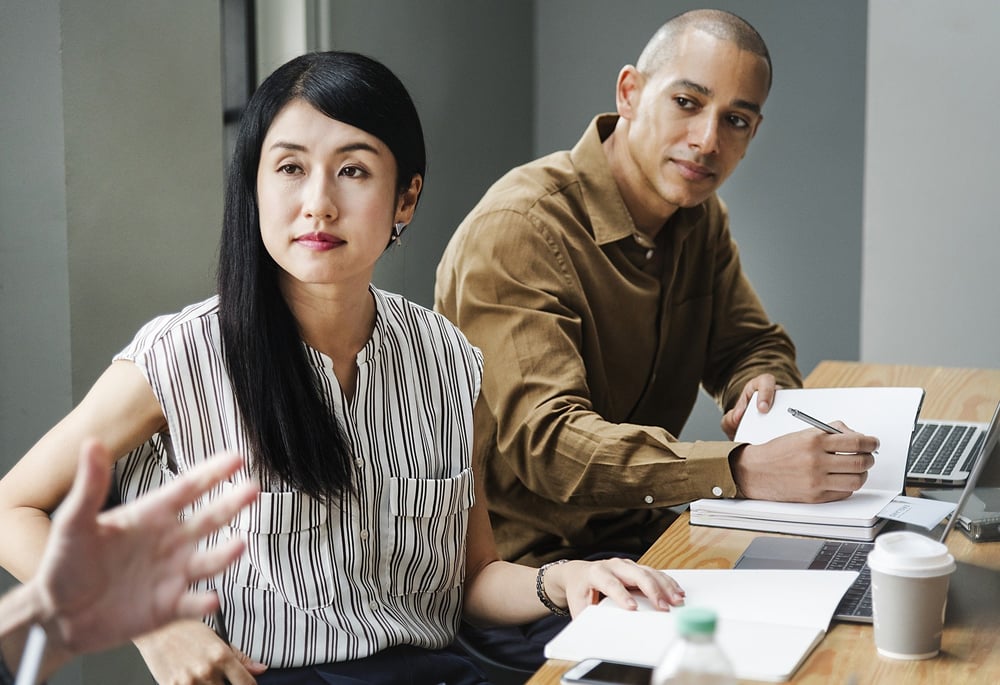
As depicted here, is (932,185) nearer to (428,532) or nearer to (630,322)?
(630,322)

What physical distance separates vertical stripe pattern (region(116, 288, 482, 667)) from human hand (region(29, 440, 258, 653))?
550mm

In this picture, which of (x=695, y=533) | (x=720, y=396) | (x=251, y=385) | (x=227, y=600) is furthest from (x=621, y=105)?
(x=227, y=600)

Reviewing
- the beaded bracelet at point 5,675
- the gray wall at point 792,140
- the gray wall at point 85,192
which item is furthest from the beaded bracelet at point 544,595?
the gray wall at point 792,140

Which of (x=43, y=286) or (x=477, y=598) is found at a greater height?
(x=43, y=286)

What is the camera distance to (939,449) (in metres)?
1.88

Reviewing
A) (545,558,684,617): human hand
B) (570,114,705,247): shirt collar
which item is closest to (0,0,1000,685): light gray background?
(570,114,705,247): shirt collar

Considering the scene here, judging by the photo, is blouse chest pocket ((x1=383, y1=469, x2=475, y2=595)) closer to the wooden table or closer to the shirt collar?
the wooden table

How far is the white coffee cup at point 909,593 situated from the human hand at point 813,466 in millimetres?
428

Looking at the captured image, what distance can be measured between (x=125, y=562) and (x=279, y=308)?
656 mm

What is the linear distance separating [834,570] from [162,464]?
0.77 meters

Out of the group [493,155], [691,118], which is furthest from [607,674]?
[493,155]

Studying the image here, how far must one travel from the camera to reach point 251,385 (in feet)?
4.28

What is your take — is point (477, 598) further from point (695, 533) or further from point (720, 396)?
point (720, 396)

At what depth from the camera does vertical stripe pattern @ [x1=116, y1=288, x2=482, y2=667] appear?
1296 mm
